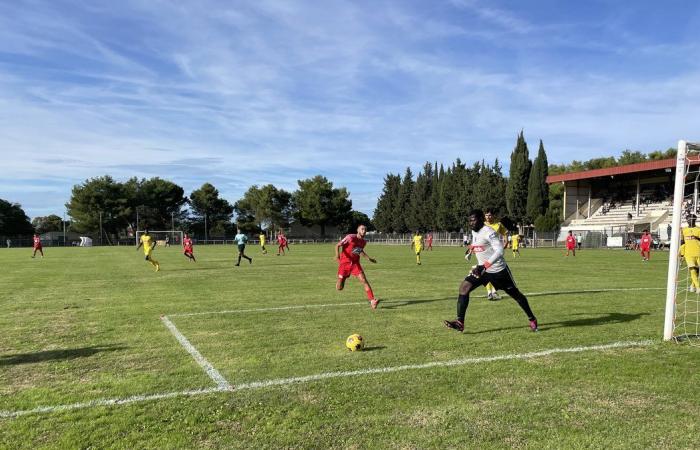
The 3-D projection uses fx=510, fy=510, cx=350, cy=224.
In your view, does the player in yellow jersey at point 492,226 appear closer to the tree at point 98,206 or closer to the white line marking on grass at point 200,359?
the white line marking on grass at point 200,359

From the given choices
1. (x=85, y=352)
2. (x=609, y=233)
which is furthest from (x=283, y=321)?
(x=609, y=233)

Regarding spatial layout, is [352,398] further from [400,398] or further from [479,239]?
[479,239]

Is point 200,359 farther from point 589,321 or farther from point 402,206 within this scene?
point 402,206

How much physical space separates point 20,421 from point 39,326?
4987 mm

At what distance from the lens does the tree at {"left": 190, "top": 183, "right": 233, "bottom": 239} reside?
3947 inches

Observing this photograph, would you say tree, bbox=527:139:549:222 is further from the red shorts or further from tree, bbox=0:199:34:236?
tree, bbox=0:199:34:236

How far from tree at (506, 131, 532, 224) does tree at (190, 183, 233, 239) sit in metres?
57.9

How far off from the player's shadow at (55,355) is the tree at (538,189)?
60075mm

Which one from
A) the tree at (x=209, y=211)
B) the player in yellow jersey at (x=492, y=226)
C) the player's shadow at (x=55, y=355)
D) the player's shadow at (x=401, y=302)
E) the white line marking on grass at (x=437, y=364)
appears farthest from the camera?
the tree at (x=209, y=211)

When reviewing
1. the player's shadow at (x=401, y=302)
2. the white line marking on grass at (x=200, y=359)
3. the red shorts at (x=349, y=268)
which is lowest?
the white line marking on grass at (x=200, y=359)

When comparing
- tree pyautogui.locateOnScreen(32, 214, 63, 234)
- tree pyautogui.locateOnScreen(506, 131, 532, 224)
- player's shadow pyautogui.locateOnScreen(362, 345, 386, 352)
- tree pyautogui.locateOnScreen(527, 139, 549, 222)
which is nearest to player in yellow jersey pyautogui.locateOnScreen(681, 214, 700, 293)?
player's shadow pyautogui.locateOnScreen(362, 345, 386, 352)

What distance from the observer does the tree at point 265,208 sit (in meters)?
97.2

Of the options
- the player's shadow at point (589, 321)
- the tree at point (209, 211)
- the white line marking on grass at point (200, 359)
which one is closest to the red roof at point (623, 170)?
the player's shadow at point (589, 321)

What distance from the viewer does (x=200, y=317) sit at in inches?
368
